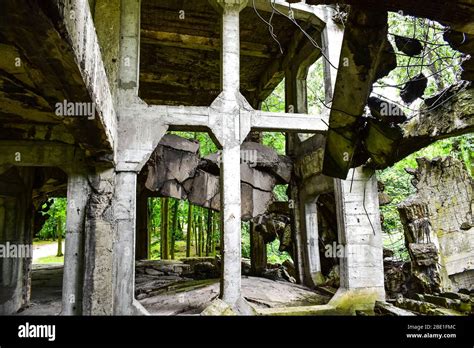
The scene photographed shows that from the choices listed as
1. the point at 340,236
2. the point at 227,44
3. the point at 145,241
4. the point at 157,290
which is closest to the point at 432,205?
the point at 340,236

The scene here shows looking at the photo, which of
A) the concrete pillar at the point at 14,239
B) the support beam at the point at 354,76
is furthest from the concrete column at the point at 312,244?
the concrete pillar at the point at 14,239

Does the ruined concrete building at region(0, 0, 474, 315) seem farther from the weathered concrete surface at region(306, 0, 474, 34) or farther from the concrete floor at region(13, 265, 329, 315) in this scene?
the concrete floor at region(13, 265, 329, 315)

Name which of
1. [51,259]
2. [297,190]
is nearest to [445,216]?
[297,190]

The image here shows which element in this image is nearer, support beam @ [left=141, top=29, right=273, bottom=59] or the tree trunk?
support beam @ [left=141, top=29, right=273, bottom=59]

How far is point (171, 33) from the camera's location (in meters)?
10.1

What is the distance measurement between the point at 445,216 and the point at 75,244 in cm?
726

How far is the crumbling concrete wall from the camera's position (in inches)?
263

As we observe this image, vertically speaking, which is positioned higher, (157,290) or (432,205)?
(432,205)

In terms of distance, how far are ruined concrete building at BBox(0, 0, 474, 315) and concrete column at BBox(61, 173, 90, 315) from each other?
0.06 feet

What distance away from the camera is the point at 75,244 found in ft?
20.2

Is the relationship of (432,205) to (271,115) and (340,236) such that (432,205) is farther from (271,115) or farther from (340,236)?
(271,115)

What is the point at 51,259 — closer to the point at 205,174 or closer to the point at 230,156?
the point at 205,174

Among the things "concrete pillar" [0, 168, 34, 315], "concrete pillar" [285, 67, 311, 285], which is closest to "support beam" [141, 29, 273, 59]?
"concrete pillar" [285, 67, 311, 285]

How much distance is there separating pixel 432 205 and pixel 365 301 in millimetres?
2562
